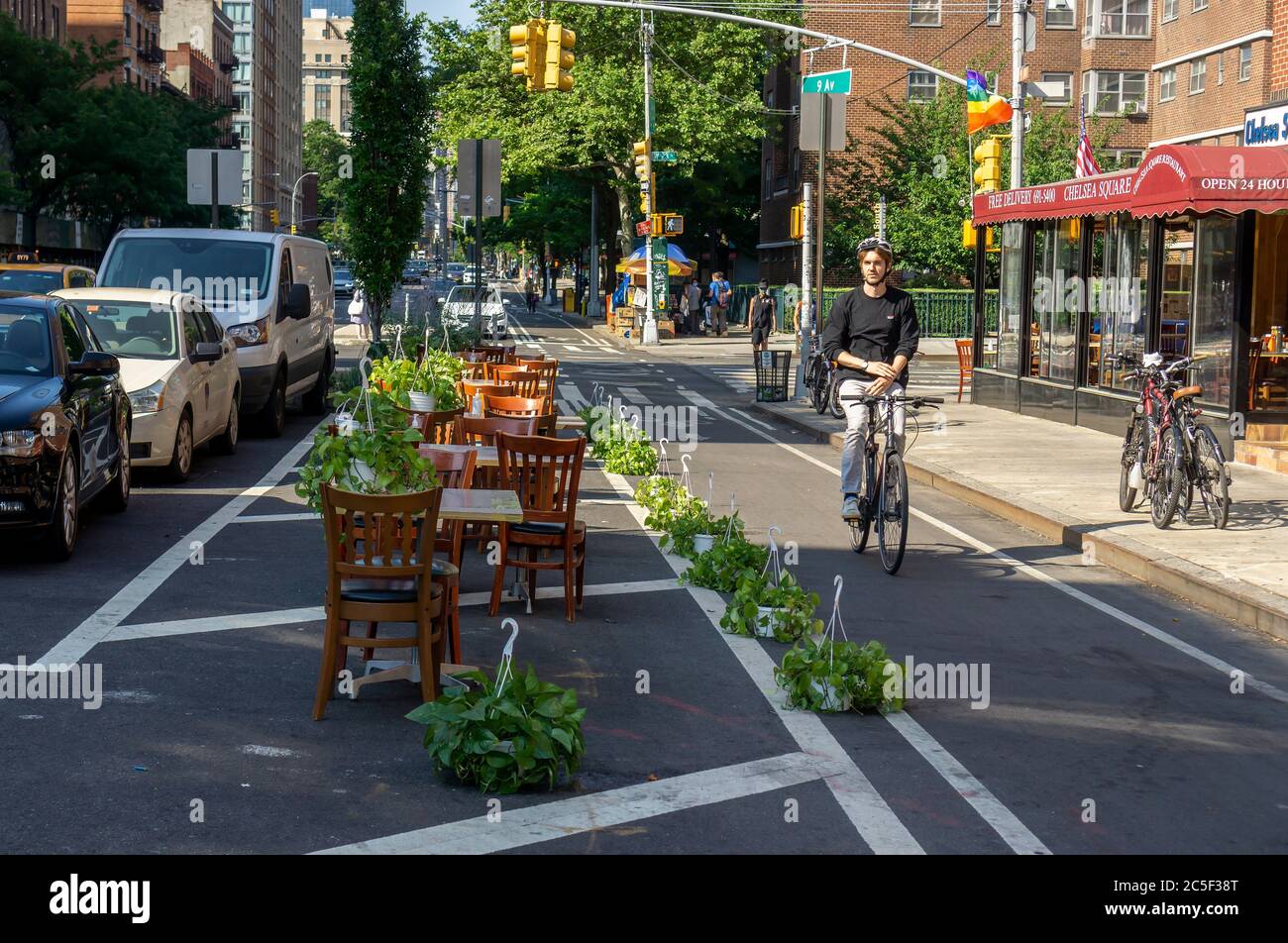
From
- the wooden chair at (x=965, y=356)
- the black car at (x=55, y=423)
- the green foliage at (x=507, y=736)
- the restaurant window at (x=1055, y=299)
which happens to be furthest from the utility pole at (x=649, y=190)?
the green foliage at (x=507, y=736)

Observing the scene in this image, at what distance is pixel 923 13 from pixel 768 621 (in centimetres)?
5076

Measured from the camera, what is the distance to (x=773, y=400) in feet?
89.2

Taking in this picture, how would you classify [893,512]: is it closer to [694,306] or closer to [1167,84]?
[1167,84]

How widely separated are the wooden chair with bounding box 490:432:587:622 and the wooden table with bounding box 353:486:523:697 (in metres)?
0.67

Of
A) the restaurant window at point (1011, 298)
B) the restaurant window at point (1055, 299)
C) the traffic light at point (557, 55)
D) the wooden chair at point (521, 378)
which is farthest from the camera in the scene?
the restaurant window at point (1011, 298)

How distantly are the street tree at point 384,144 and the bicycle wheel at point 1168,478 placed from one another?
15.2m

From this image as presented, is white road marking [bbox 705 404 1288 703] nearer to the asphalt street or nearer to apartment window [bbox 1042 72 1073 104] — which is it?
the asphalt street

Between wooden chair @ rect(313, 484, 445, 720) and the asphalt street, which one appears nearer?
the asphalt street

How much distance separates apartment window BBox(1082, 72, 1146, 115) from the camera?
5756cm

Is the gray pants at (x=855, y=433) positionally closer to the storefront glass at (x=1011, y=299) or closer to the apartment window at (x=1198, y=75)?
the storefront glass at (x=1011, y=299)

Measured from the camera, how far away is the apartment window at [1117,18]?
57312 millimetres

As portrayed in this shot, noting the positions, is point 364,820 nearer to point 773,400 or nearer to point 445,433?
point 445,433

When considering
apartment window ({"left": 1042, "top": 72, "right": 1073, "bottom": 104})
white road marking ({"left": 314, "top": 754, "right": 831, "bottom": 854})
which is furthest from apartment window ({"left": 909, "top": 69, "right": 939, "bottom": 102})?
white road marking ({"left": 314, "top": 754, "right": 831, "bottom": 854})
